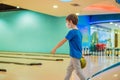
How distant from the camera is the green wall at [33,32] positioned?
1324 cm

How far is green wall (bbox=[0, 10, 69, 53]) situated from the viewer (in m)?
13.2

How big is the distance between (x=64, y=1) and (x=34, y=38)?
551 cm

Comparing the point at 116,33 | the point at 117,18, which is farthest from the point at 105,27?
the point at 117,18

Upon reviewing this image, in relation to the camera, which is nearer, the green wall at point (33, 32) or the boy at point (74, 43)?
the boy at point (74, 43)

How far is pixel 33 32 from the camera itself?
1355cm

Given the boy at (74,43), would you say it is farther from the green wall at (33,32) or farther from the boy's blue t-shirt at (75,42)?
the green wall at (33,32)

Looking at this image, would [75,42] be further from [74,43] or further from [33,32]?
[33,32]

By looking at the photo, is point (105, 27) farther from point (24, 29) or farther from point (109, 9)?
point (24, 29)

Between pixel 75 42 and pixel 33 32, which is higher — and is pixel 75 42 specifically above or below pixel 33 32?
below

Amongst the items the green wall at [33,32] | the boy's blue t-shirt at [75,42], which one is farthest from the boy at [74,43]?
the green wall at [33,32]

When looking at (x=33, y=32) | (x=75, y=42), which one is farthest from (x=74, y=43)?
(x=33, y=32)

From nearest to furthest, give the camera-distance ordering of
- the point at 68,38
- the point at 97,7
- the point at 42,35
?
the point at 68,38
the point at 97,7
the point at 42,35

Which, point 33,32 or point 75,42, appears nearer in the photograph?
point 75,42

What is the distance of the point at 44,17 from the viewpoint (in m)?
13.5
